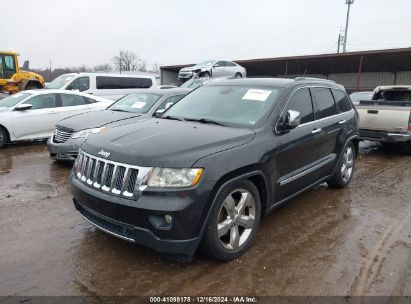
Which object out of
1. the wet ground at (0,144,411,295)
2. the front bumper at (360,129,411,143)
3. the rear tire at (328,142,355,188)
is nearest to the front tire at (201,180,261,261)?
the wet ground at (0,144,411,295)

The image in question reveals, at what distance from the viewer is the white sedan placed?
883 centimetres

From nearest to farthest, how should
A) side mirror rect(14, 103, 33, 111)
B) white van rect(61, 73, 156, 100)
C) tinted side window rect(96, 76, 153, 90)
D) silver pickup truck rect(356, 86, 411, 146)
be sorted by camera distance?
silver pickup truck rect(356, 86, 411, 146), side mirror rect(14, 103, 33, 111), white van rect(61, 73, 156, 100), tinted side window rect(96, 76, 153, 90)

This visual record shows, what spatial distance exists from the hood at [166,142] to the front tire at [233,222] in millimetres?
436

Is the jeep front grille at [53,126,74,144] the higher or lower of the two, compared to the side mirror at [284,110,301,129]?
lower

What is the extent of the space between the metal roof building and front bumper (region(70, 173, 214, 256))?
81.7 ft

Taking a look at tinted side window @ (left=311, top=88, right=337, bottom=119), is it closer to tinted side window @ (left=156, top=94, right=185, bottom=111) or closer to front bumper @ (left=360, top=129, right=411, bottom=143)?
tinted side window @ (left=156, top=94, right=185, bottom=111)

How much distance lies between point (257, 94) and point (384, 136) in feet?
17.9

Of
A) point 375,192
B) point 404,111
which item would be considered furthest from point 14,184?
point 404,111

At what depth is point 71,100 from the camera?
32.0 ft

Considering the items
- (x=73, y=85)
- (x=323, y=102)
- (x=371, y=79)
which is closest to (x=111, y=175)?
(x=323, y=102)

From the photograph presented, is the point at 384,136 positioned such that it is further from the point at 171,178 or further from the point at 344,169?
the point at 171,178

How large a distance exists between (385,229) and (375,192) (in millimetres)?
1636

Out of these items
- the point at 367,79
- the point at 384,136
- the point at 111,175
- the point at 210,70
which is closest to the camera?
the point at 111,175

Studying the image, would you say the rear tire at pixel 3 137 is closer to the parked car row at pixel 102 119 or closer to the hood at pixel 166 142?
the parked car row at pixel 102 119
